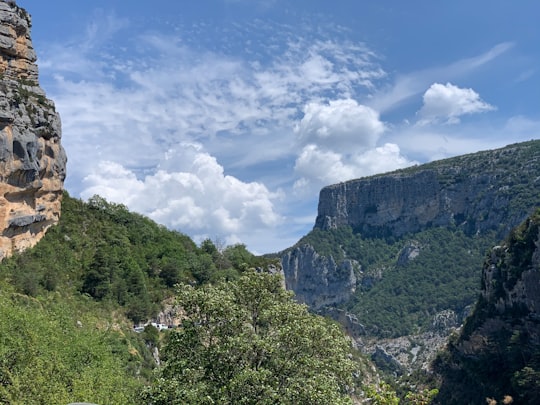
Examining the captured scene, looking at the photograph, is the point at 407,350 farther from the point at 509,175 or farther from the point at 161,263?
the point at 161,263

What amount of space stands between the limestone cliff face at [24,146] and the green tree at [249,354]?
29.7m

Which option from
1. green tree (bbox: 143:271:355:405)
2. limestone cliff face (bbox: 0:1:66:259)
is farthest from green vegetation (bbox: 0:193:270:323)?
green tree (bbox: 143:271:355:405)

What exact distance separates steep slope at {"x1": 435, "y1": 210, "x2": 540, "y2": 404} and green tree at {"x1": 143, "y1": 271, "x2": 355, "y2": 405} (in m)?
52.8

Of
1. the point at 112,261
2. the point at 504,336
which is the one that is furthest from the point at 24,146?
the point at 504,336

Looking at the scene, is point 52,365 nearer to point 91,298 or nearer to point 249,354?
point 249,354

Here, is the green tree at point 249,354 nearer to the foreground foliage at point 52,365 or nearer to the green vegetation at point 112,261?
the foreground foliage at point 52,365

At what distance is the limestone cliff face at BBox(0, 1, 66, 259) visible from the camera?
40219 millimetres

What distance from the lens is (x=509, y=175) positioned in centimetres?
19838

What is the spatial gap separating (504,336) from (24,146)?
74216 millimetres

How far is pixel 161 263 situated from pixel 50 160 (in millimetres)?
18110

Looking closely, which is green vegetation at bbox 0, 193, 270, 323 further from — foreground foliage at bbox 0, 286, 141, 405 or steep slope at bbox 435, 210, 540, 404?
steep slope at bbox 435, 210, 540, 404

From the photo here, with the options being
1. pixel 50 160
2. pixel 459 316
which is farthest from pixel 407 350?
pixel 50 160

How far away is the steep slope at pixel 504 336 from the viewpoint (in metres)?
65.9

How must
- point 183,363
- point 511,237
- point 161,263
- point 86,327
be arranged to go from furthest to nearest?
point 511,237
point 161,263
point 86,327
point 183,363
